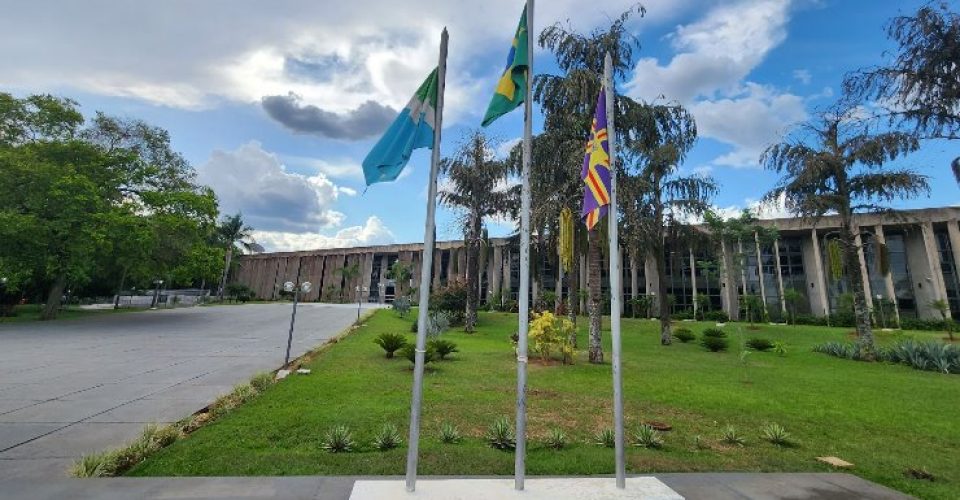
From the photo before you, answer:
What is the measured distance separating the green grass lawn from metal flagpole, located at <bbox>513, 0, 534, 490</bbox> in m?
1.05

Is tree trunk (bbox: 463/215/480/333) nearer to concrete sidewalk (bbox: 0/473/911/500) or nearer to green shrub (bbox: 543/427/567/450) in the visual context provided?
green shrub (bbox: 543/427/567/450)

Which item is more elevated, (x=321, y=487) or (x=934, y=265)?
(x=934, y=265)

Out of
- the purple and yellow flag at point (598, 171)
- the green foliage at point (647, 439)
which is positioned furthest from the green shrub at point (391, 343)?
the purple and yellow flag at point (598, 171)

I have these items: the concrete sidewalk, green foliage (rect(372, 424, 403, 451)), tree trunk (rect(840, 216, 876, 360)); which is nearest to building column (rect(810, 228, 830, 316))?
tree trunk (rect(840, 216, 876, 360))

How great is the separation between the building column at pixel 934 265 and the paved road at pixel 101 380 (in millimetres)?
45628

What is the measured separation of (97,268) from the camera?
1108 inches

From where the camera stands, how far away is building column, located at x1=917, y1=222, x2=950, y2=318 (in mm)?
36406

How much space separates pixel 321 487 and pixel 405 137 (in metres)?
3.67

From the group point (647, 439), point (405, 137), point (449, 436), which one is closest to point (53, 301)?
point (449, 436)

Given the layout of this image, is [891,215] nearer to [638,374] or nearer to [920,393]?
[920,393]

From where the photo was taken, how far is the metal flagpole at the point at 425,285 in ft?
14.2

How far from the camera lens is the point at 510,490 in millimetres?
4297

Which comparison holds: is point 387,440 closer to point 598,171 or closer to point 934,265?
point 598,171

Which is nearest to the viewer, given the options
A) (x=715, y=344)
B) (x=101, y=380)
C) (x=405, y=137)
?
(x=405, y=137)
